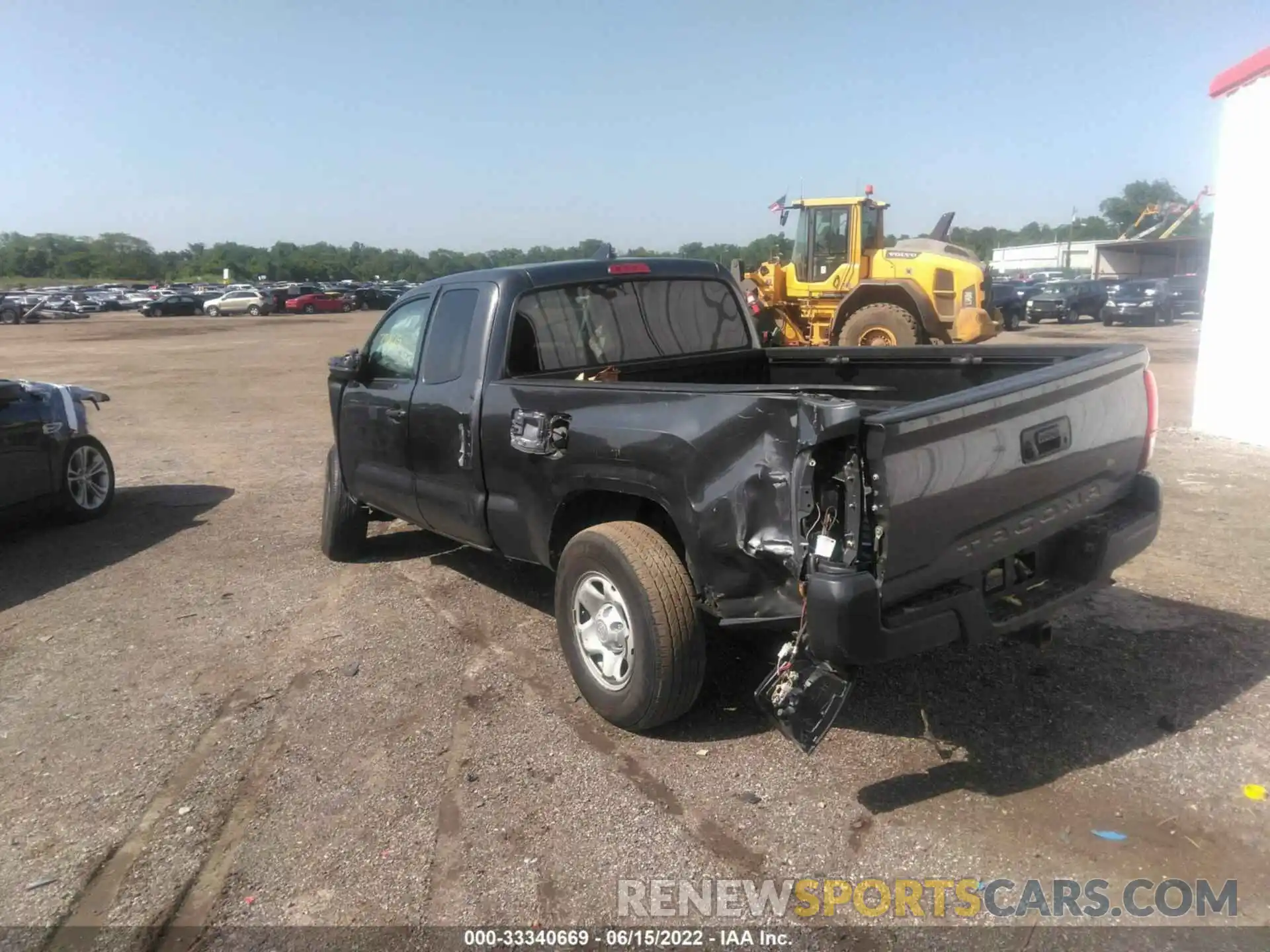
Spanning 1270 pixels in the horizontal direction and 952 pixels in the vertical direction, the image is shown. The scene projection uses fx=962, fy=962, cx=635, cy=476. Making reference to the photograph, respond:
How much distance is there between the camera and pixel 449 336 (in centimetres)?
514

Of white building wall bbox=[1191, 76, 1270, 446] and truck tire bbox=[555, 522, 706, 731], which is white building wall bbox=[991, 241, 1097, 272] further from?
truck tire bbox=[555, 522, 706, 731]

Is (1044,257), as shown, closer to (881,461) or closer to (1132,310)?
(1132,310)

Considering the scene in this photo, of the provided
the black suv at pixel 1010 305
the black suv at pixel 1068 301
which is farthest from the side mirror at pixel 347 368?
the black suv at pixel 1068 301

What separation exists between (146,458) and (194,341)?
24.5 metres

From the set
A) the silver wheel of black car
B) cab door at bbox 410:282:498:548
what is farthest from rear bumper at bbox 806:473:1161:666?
the silver wheel of black car

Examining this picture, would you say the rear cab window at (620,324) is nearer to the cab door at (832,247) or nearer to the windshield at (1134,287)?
the cab door at (832,247)

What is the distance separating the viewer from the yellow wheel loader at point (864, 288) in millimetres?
15125

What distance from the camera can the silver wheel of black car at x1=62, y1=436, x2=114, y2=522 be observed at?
7723 mm

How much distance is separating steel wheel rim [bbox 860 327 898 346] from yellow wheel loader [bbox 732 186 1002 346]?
1cm

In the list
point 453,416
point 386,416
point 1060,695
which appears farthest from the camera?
point 386,416

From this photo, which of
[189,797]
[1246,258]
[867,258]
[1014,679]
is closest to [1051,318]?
[867,258]

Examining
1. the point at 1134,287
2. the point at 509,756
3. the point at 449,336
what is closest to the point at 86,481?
the point at 449,336

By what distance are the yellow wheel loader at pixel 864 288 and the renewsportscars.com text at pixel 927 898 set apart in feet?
39.0

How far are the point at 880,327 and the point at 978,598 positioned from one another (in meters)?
12.4
